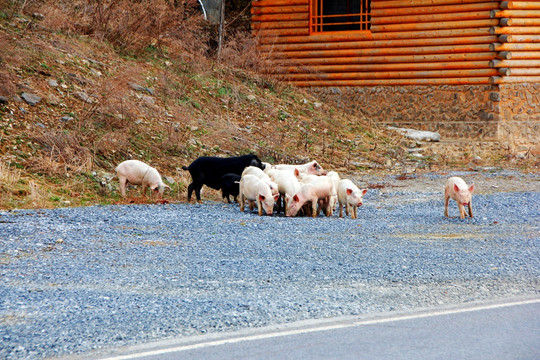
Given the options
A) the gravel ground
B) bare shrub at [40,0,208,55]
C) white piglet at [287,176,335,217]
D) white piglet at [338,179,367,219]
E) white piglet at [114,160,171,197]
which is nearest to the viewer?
the gravel ground

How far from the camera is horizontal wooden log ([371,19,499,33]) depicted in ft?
75.2

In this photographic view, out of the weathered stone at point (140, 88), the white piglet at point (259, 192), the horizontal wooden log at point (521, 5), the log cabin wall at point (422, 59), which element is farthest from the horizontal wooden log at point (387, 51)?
the white piglet at point (259, 192)

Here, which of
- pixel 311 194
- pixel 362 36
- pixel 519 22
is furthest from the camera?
pixel 362 36

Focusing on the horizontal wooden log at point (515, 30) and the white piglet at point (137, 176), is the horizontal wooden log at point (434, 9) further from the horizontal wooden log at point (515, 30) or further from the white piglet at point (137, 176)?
the white piglet at point (137, 176)

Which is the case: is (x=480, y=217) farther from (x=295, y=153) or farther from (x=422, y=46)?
(x=422, y=46)

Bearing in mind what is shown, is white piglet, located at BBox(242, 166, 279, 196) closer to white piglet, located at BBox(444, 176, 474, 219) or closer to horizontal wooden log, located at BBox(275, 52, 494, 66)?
white piglet, located at BBox(444, 176, 474, 219)

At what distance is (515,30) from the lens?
22734mm

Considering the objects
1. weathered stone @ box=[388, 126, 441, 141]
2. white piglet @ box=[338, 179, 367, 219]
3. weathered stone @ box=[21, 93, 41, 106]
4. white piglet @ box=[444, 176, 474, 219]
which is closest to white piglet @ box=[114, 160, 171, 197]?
white piglet @ box=[338, 179, 367, 219]

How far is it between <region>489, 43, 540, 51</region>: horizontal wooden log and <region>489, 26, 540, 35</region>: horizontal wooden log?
35 centimetres

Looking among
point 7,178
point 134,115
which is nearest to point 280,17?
point 134,115

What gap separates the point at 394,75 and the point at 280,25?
449 centimetres

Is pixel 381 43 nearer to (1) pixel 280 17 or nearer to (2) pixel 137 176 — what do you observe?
(1) pixel 280 17

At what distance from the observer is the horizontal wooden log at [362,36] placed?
23.2 meters

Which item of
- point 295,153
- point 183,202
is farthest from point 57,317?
point 295,153
